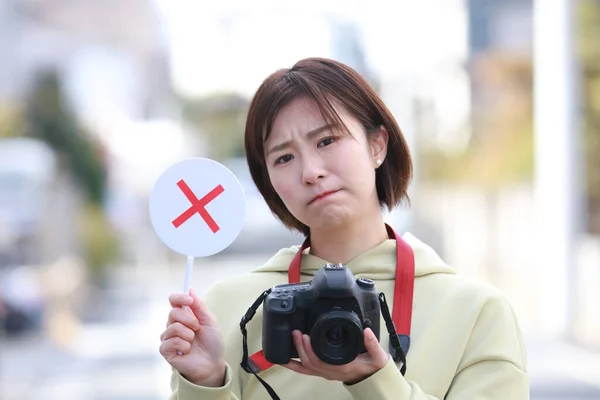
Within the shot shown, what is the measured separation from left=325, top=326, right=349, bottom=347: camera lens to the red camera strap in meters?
0.29

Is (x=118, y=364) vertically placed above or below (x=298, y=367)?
below

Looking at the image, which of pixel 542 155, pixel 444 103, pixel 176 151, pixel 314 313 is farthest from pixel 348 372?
pixel 176 151

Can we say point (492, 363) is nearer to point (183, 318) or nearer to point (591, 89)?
point (183, 318)

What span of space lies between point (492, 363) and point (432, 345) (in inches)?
4.7

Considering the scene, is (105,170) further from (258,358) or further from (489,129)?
(258,358)

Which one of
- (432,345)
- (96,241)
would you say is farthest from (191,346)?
(96,241)

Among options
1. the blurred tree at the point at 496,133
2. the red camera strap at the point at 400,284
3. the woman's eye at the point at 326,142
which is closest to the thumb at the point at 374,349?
the red camera strap at the point at 400,284

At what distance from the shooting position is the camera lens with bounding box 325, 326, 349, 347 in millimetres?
1628

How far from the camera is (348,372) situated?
1665 millimetres

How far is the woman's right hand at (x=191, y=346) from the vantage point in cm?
183

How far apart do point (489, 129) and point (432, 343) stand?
1584cm

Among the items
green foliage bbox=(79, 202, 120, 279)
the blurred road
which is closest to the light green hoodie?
the blurred road

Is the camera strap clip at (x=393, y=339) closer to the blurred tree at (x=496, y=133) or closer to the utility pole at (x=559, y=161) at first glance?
the utility pole at (x=559, y=161)

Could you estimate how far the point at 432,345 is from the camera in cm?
189
